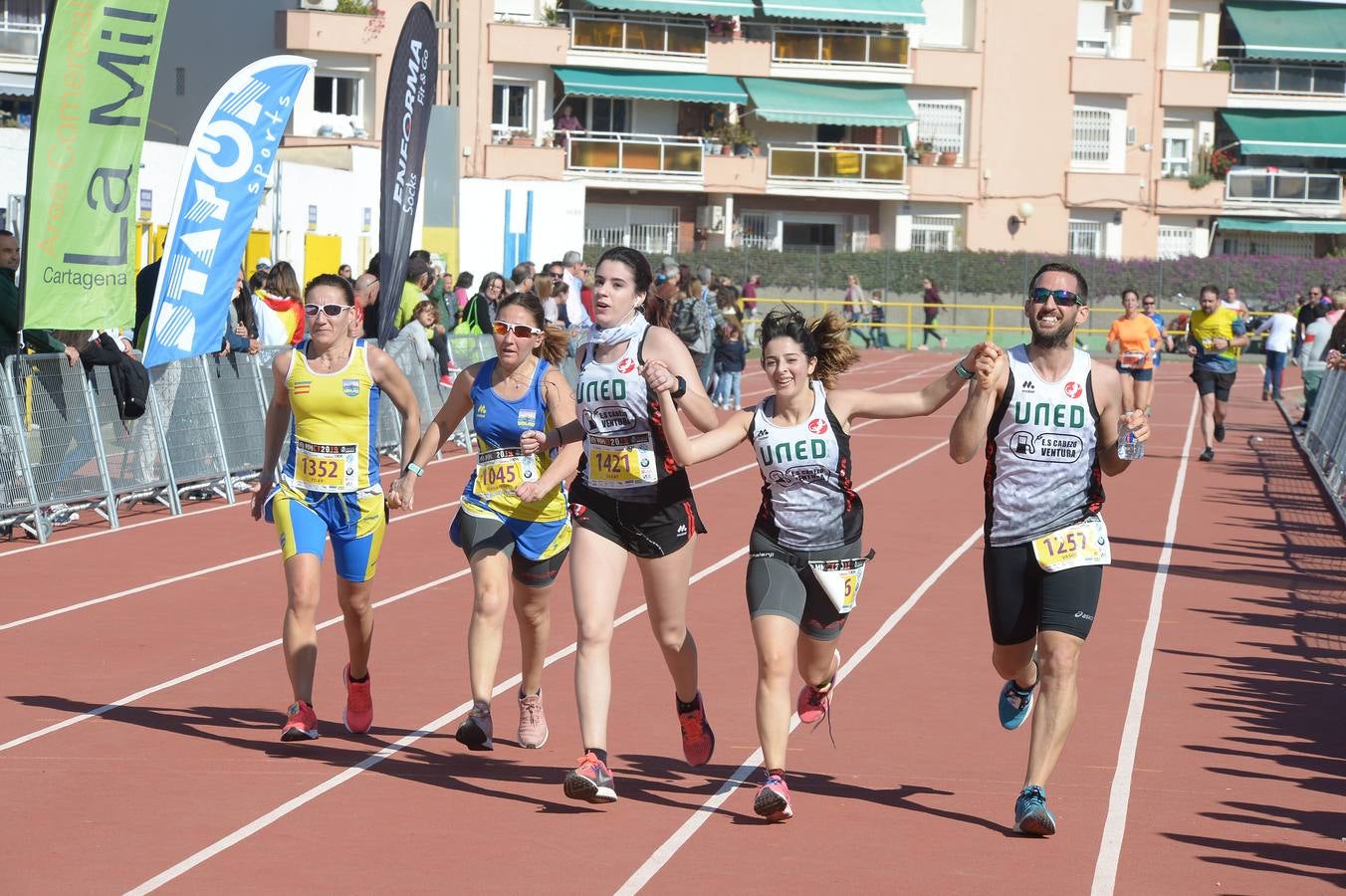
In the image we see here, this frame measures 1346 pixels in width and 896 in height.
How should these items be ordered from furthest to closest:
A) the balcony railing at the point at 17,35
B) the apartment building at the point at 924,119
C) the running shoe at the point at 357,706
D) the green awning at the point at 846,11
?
the green awning at the point at 846,11
the apartment building at the point at 924,119
the balcony railing at the point at 17,35
the running shoe at the point at 357,706

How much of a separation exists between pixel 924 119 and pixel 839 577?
55.8 m

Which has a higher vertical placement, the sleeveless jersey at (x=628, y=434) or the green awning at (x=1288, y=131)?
the green awning at (x=1288, y=131)

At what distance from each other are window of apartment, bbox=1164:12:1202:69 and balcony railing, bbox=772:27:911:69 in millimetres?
10141

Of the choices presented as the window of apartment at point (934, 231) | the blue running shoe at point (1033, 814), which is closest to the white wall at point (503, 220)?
the window of apartment at point (934, 231)

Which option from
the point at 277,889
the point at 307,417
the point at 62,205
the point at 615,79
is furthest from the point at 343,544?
the point at 615,79

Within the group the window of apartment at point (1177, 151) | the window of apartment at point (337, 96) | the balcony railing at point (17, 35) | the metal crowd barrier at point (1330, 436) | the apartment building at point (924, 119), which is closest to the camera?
the metal crowd barrier at point (1330, 436)

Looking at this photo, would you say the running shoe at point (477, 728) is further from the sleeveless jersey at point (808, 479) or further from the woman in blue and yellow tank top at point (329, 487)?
the sleeveless jersey at point (808, 479)

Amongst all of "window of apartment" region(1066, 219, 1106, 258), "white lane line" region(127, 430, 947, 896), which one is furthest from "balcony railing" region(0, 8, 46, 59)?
"white lane line" region(127, 430, 947, 896)

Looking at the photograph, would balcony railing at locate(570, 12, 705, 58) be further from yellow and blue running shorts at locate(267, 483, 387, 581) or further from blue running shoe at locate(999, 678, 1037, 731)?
blue running shoe at locate(999, 678, 1037, 731)

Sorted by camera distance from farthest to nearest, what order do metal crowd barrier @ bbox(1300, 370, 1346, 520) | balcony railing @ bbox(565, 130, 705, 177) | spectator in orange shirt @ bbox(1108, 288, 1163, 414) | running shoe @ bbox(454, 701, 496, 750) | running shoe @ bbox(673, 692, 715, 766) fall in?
balcony railing @ bbox(565, 130, 705, 177), spectator in orange shirt @ bbox(1108, 288, 1163, 414), metal crowd barrier @ bbox(1300, 370, 1346, 520), running shoe @ bbox(454, 701, 496, 750), running shoe @ bbox(673, 692, 715, 766)

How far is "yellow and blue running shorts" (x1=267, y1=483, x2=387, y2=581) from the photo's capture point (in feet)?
26.6

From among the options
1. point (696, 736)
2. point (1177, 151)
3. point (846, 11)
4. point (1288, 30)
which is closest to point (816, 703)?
point (696, 736)

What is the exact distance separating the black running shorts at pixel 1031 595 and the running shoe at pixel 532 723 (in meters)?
1.96

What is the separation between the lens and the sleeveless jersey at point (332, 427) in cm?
820
